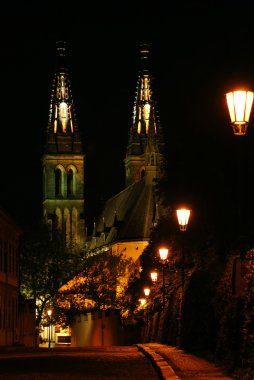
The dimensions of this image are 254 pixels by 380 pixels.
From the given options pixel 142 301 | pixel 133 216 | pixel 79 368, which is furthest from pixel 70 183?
pixel 79 368

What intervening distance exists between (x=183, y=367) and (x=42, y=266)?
8325 centimetres

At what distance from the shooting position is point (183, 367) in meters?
23.6

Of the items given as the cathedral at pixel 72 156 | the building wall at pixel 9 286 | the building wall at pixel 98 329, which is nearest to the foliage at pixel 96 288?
the building wall at pixel 98 329

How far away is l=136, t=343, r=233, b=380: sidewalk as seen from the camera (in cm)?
2080

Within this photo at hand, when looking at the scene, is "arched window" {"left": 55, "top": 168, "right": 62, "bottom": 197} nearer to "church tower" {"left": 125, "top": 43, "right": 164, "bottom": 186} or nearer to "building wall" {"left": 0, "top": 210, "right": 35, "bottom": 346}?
"church tower" {"left": 125, "top": 43, "right": 164, "bottom": 186}

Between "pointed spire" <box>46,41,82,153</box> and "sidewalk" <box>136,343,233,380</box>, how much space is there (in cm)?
13006

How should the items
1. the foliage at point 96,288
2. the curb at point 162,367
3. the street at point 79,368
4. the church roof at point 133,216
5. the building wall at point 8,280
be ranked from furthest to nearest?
the church roof at point 133,216, the foliage at point 96,288, the building wall at point 8,280, the street at point 79,368, the curb at point 162,367

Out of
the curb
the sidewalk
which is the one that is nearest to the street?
the curb

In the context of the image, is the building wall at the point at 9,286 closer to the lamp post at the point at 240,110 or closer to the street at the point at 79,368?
the street at the point at 79,368

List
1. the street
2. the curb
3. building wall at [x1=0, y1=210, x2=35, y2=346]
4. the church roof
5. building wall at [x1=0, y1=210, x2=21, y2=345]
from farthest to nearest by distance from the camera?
1. the church roof
2. building wall at [x1=0, y1=210, x2=35, y2=346]
3. building wall at [x1=0, y1=210, x2=21, y2=345]
4. the street
5. the curb

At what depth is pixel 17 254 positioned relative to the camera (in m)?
63.6

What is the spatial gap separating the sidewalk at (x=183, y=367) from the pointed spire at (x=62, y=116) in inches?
5121

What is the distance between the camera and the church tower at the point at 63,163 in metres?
158

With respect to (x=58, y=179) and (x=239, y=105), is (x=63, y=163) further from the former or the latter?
(x=239, y=105)
